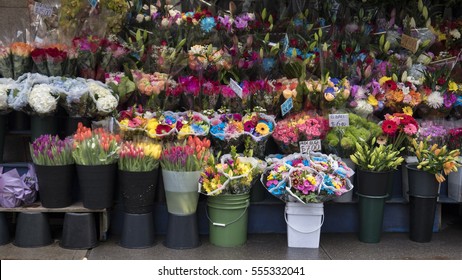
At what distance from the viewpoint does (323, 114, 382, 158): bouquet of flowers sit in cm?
477

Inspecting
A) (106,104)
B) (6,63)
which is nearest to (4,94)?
(6,63)

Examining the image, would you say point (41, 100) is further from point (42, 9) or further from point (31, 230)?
point (42, 9)

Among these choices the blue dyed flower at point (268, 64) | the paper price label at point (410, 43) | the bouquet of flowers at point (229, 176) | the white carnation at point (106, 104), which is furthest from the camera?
the paper price label at point (410, 43)

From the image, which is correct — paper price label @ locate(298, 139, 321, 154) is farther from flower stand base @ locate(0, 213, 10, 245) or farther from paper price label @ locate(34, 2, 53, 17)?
paper price label @ locate(34, 2, 53, 17)

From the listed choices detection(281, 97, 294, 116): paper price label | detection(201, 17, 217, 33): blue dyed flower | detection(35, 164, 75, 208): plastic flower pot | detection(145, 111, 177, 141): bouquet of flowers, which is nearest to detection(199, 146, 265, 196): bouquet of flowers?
detection(145, 111, 177, 141): bouquet of flowers

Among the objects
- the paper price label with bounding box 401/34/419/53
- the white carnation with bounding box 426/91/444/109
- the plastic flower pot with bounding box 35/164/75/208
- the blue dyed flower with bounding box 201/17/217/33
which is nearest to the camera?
the plastic flower pot with bounding box 35/164/75/208

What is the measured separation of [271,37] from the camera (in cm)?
621

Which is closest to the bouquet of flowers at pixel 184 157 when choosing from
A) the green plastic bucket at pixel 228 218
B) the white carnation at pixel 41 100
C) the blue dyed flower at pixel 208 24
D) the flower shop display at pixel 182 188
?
the flower shop display at pixel 182 188

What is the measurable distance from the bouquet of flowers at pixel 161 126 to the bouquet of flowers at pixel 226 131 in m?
0.30

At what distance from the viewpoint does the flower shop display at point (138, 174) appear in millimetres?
4383

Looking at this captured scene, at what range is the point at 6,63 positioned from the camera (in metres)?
4.91

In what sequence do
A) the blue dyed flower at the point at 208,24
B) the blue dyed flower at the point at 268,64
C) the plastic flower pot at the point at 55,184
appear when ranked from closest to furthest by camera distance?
the plastic flower pot at the point at 55,184
the blue dyed flower at the point at 268,64
the blue dyed flower at the point at 208,24

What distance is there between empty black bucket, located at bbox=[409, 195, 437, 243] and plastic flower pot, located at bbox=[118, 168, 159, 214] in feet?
6.41

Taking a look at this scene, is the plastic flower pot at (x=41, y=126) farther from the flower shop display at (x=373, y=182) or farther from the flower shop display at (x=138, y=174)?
the flower shop display at (x=373, y=182)
